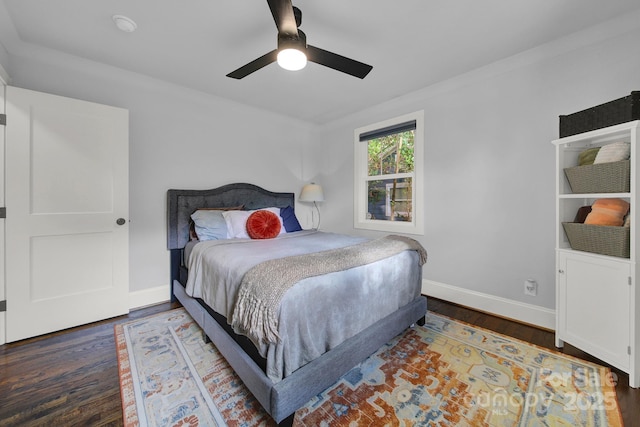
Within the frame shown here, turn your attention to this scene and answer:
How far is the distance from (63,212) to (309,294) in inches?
92.0

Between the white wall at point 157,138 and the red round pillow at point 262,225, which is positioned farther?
the red round pillow at point 262,225

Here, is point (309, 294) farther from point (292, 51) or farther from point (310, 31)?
point (310, 31)

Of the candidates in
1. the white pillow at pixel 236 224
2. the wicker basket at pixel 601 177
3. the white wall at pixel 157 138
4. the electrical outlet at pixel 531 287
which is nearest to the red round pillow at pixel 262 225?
the white pillow at pixel 236 224

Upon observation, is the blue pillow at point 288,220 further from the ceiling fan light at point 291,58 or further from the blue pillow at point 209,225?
the ceiling fan light at point 291,58

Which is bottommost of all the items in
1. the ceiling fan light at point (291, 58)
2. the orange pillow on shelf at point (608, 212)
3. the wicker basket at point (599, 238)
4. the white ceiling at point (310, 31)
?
the wicker basket at point (599, 238)

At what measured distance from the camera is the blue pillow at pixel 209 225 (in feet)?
8.73

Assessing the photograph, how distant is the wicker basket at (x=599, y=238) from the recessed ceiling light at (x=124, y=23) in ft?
11.5

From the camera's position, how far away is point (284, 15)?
54.8 inches

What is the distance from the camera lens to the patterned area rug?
4.30 ft

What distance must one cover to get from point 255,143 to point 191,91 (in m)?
0.96

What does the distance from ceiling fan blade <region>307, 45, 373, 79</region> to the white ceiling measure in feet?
1.09

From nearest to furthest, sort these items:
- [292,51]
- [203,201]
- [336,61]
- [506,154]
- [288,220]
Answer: [292,51], [336,61], [506,154], [203,201], [288,220]

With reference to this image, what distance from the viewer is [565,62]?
6.91 ft

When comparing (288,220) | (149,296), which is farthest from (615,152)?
(149,296)
